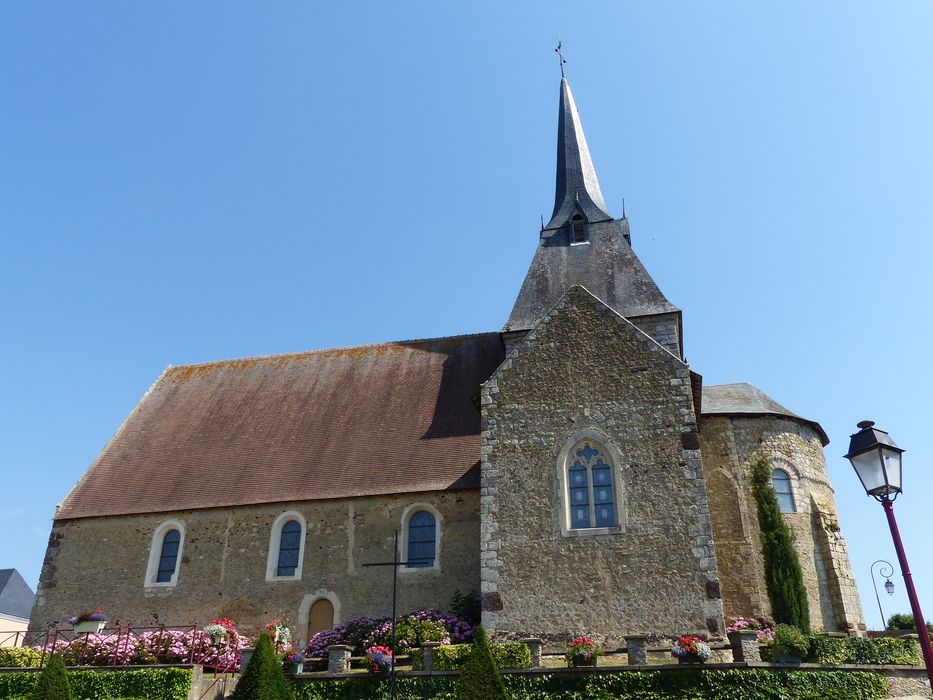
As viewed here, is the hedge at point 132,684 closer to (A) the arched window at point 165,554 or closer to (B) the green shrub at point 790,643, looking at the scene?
(A) the arched window at point 165,554

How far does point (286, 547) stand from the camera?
17.1 m

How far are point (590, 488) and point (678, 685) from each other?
3650 millimetres

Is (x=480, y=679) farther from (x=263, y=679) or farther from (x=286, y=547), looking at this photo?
(x=286, y=547)

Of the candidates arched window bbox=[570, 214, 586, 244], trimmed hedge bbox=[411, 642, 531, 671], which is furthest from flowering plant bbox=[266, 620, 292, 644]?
arched window bbox=[570, 214, 586, 244]

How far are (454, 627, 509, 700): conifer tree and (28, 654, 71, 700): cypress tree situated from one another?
6.31 metres

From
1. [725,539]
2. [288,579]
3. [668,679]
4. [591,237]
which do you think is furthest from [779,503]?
[288,579]

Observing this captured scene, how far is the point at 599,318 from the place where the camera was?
14.9m

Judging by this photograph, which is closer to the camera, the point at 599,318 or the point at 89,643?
the point at 89,643

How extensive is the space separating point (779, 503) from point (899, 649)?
15.3ft

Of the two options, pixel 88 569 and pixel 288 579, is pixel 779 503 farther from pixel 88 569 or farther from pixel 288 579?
pixel 88 569

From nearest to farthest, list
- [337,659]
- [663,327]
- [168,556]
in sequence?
[337,659] → [168,556] → [663,327]

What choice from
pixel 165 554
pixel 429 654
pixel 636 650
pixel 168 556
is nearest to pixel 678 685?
pixel 636 650

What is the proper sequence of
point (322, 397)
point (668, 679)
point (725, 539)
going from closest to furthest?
1. point (668, 679)
2. point (725, 539)
3. point (322, 397)

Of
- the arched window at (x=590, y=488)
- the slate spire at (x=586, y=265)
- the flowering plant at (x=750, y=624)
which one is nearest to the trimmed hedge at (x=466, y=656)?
the arched window at (x=590, y=488)
